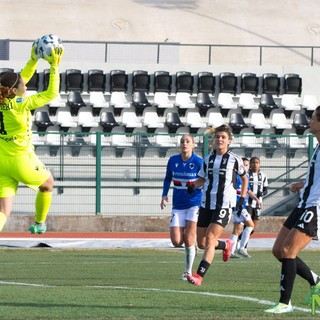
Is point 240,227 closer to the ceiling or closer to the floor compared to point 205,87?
closer to the floor

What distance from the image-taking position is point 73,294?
11.3 m

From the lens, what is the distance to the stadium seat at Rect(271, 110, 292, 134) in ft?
109

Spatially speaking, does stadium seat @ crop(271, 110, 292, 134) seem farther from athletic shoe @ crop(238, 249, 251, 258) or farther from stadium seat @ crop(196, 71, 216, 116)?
athletic shoe @ crop(238, 249, 251, 258)

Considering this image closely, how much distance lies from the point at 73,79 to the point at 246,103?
595cm

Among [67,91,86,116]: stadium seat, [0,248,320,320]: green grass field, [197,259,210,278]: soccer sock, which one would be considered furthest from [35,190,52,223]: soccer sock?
[67,91,86,116]: stadium seat

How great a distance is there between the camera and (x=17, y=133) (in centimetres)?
1076

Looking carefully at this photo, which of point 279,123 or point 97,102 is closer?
point 97,102

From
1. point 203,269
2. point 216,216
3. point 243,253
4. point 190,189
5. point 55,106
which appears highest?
point 55,106

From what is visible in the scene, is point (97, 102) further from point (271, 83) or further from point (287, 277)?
point (287, 277)

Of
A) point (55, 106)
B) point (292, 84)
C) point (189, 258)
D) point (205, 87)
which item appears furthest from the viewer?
point (292, 84)

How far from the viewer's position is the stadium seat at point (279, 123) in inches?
1314

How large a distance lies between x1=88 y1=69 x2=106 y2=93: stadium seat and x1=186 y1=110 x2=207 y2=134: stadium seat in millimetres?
3047

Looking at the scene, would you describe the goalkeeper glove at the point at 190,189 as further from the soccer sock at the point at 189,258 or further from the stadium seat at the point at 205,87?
Answer: the stadium seat at the point at 205,87

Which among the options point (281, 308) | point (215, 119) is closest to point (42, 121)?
point (215, 119)
